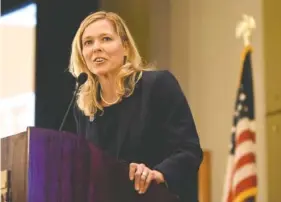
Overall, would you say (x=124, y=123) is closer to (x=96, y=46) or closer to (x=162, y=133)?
(x=162, y=133)

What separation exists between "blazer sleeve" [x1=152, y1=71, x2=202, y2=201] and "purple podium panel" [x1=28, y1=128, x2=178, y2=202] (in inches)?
8.3

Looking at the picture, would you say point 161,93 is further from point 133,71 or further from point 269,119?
point 269,119

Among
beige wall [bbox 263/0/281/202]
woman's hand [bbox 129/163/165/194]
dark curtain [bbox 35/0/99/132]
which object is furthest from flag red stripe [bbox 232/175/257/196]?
dark curtain [bbox 35/0/99/132]

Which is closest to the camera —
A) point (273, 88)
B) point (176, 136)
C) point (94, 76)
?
point (176, 136)

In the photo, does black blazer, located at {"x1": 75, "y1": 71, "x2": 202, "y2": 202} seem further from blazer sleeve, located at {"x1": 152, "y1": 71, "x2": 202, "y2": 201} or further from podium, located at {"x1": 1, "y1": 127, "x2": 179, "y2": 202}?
podium, located at {"x1": 1, "y1": 127, "x2": 179, "y2": 202}

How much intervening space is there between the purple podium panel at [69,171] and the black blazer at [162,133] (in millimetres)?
243

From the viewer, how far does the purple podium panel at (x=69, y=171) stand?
4.73 ft

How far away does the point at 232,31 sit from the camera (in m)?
3.47

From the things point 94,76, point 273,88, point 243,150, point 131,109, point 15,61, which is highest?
point 15,61

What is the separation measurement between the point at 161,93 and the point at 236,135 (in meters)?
0.28

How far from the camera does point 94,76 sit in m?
2.01

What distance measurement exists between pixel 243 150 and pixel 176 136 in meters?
0.27

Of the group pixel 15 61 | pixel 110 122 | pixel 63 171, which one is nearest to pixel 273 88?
Answer: pixel 15 61

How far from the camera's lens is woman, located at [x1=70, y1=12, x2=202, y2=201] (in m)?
1.75
